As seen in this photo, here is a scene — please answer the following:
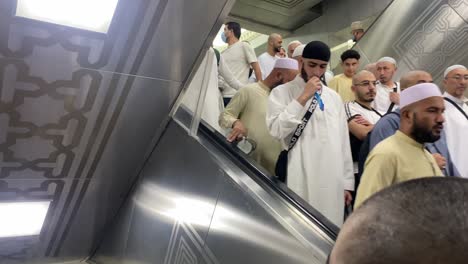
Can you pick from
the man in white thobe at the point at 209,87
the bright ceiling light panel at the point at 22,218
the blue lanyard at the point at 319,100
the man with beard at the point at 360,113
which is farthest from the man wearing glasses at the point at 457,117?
the bright ceiling light panel at the point at 22,218

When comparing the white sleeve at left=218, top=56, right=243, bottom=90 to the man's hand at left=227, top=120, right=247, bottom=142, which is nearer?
the man's hand at left=227, top=120, right=247, bottom=142

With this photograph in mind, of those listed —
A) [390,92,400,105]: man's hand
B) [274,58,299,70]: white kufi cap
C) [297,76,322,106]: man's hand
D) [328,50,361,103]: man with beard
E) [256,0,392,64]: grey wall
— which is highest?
[256,0,392,64]: grey wall

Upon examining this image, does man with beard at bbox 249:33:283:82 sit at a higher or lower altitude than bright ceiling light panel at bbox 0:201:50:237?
higher

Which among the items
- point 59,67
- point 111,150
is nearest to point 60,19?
point 59,67

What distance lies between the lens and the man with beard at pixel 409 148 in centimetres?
155

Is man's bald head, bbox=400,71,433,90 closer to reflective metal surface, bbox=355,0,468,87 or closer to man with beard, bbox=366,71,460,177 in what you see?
man with beard, bbox=366,71,460,177

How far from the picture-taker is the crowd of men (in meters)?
1.66

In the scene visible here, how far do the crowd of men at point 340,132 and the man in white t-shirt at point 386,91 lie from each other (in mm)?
62

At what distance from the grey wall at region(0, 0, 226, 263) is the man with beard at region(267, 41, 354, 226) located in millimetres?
598

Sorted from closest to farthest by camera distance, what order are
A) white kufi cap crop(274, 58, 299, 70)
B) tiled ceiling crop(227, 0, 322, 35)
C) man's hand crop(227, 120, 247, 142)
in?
man's hand crop(227, 120, 247, 142) < white kufi cap crop(274, 58, 299, 70) < tiled ceiling crop(227, 0, 322, 35)

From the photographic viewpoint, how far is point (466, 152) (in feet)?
7.37

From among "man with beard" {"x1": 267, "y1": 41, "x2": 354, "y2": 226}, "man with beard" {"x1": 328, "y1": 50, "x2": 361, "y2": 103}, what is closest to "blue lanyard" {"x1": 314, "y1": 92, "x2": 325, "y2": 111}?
"man with beard" {"x1": 267, "y1": 41, "x2": 354, "y2": 226}

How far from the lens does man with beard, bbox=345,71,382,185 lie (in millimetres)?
2264

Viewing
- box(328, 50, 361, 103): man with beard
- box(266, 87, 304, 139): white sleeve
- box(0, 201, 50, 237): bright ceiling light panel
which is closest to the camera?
box(266, 87, 304, 139): white sleeve
